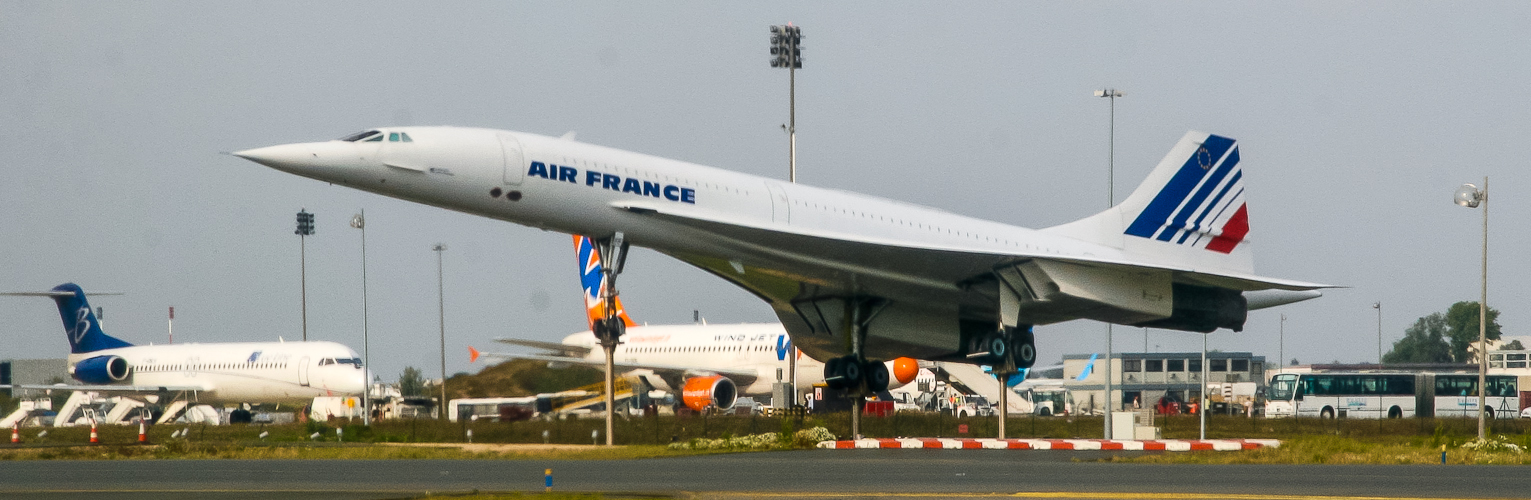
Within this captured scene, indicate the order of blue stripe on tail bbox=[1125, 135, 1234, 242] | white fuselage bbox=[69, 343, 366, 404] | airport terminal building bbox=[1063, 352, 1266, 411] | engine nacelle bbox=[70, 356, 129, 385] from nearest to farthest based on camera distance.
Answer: blue stripe on tail bbox=[1125, 135, 1234, 242], white fuselage bbox=[69, 343, 366, 404], engine nacelle bbox=[70, 356, 129, 385], airport terminal building bbox=[1063, 352, 1266, 411]

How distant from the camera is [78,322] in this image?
183ft

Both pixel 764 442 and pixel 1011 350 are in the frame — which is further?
pixel 764 442

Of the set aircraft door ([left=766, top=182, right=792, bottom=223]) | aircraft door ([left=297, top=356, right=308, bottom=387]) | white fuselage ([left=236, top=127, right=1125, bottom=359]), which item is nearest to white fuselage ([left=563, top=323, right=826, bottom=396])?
aircraft door ([left=297, top=356, right=308, bottom=387])

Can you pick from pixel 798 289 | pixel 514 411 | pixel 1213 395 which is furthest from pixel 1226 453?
pixel 1213 395

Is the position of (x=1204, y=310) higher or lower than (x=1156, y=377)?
higher

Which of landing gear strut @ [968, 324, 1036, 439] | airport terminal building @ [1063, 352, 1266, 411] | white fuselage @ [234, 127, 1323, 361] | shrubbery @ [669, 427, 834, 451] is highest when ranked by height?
white fuselage @ [234, 127, 1323, 361]

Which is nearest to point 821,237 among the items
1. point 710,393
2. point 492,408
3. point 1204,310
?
point 1204,310

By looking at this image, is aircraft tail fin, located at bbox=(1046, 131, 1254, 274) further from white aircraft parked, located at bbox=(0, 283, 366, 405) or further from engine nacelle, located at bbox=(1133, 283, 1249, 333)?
white aircraft parked, located at bbox=(0, 283, 366, 405)

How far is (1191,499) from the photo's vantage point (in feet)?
46.3

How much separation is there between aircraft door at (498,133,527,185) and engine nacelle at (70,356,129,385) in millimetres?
39039

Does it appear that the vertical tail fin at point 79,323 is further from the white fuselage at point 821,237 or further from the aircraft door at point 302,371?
the white fuselage at point 821,237

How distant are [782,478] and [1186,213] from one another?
14.9m

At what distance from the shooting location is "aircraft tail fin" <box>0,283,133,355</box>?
182 feet

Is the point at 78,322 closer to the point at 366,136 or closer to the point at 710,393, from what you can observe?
the point at 710,393
